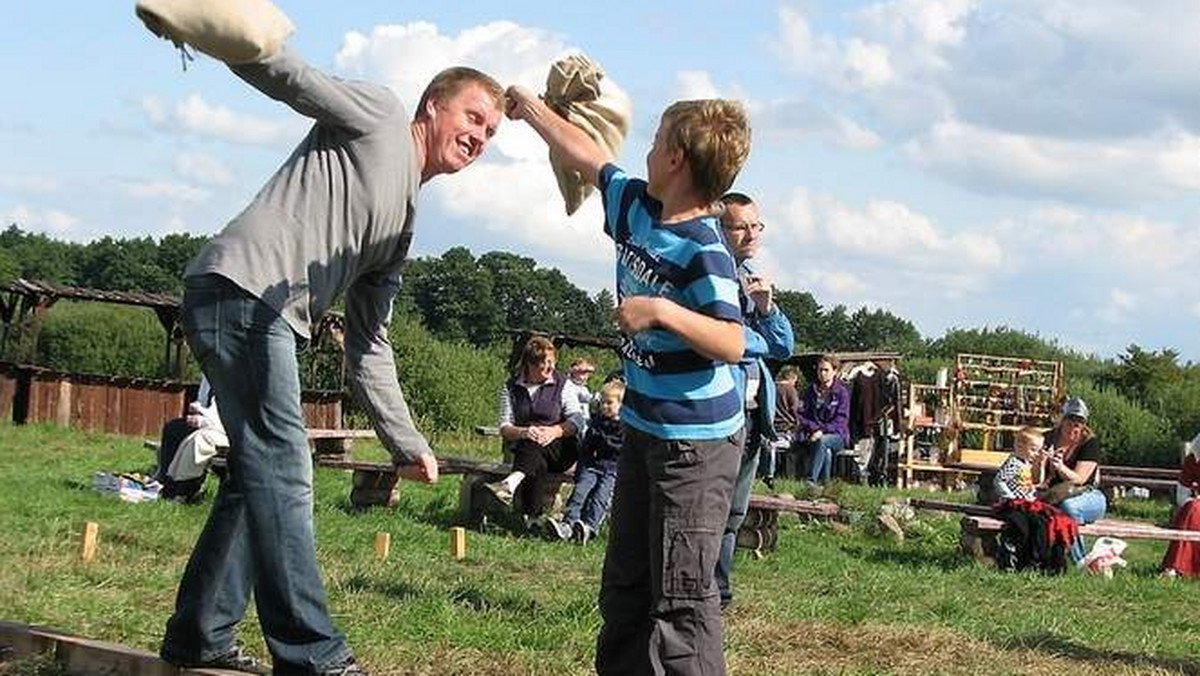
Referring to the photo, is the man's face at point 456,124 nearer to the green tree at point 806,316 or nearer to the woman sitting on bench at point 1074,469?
the woman sitting on bench at point 1074,469

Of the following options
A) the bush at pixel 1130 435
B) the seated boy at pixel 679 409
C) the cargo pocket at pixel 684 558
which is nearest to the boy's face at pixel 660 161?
the seated boy at pixel 679 409

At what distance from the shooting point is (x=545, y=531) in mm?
12703

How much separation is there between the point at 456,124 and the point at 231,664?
5.95ft

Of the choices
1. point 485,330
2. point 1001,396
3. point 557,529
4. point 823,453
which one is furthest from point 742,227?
point 485,330

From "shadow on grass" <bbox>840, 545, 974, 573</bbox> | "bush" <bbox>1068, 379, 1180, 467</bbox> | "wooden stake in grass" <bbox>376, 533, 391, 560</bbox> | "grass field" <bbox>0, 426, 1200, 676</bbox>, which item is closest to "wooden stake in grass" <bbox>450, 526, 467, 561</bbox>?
"grass field" <bbox>0, 426, 1200, 676</bbox>

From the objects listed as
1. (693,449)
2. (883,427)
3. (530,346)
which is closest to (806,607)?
(693,449)

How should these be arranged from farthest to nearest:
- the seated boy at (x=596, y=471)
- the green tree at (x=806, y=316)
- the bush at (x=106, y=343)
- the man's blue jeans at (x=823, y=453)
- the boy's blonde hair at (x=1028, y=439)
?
1. the green tree at (x=806, y=316)
2. the bush at (x=106, y=343)
3. the man's blue jeans at (x=823, y=453)
4. the boy's blonde hair at (x=1028, y=439)
5. the seated boy at (x=596, y=471)

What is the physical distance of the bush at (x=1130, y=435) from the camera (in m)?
38.6

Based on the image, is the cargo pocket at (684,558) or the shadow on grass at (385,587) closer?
the cargo pocket at (684,558)

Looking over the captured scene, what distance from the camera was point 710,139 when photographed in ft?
15.3

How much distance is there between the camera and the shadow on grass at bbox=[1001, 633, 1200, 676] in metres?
7.32

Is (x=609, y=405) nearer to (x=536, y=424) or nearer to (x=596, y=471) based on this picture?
(x=596, y=471)

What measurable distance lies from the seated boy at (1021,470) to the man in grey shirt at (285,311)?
9.42 m

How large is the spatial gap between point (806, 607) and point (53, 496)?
7463mm
